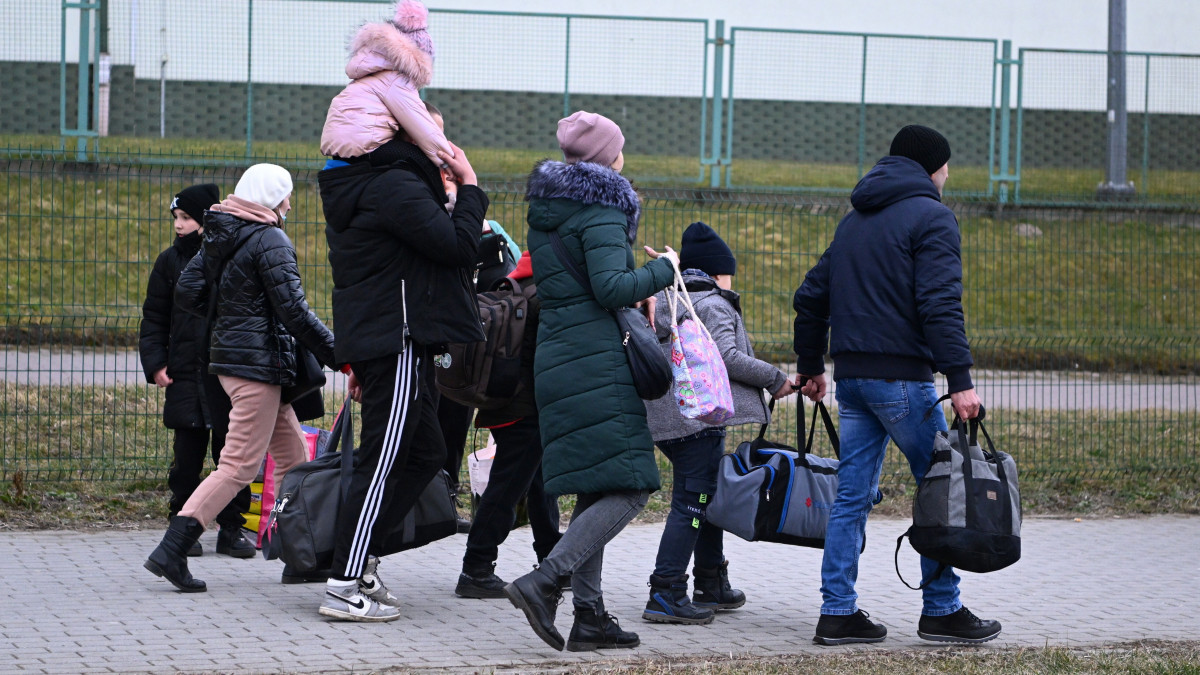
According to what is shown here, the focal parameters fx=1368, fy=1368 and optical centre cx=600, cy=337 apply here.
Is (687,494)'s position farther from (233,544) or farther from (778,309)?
(778,309)

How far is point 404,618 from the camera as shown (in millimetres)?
5145

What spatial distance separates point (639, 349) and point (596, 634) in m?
0.99

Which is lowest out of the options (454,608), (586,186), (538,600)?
(454,608)

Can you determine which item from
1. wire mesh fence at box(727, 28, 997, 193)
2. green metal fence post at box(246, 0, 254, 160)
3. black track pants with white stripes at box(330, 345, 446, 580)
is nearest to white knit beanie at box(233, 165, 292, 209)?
black track pants with white stripes at box(330, 345, 446, 580)

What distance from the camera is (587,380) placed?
4617 mm

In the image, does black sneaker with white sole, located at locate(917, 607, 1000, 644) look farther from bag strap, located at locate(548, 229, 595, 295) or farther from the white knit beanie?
the white knit beanie

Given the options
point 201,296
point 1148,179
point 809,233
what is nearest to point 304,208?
point 201,296

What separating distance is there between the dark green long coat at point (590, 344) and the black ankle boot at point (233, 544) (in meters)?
2.08

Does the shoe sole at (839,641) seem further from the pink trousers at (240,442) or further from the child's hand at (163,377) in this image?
the child's hand at (163,377)

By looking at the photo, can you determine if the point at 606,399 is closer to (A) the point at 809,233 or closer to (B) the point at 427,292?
(B) the point at 427,292

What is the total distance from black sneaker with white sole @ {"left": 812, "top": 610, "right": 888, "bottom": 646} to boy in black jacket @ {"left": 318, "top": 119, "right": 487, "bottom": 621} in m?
1.60

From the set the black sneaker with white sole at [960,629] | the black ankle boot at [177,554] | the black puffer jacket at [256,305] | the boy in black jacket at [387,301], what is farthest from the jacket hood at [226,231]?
the black sneaker with white sole at [960,629]

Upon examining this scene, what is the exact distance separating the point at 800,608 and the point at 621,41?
36.3 feet

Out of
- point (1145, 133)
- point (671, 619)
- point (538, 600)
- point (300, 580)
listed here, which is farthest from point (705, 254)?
point (1145, 133)
